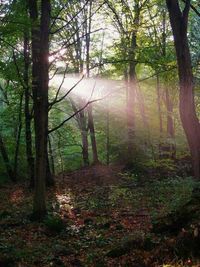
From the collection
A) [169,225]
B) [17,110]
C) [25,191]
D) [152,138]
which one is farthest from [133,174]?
[169,225]

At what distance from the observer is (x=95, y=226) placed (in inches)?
456

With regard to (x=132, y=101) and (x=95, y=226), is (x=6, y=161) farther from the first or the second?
(x=95, y=226)

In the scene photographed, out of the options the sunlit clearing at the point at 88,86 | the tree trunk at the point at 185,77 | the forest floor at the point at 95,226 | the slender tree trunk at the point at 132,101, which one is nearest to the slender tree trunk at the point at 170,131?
the slender tree trunk at the point at 132,101

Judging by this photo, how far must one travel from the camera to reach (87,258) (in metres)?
8.51

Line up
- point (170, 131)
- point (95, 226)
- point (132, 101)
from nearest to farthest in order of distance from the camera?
point (95, 226)
point (132, 101)
point (170, 131)

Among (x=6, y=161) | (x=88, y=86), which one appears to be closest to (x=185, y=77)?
(x=6, y=161)

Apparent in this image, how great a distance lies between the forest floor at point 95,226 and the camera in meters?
7.93

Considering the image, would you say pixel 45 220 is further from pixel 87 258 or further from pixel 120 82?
pixel 120 82

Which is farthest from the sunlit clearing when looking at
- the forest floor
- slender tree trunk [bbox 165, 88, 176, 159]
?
the forest floor

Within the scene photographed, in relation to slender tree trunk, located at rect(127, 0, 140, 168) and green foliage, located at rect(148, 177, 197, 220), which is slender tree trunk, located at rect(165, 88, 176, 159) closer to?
slender tree trunk, located at rect(127, 0, 140, 168)

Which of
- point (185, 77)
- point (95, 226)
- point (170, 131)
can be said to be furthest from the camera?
point (170, 131)

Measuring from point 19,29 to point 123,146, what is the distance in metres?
12.1

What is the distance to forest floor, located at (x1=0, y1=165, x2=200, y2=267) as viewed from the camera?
26.0 feet

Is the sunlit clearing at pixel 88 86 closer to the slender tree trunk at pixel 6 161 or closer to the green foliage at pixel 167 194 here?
the slender tree trunk at pixel 6 161
